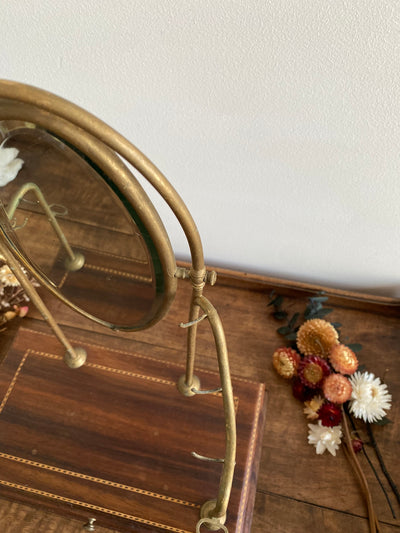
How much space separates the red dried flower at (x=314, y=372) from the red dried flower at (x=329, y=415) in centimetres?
A: 3

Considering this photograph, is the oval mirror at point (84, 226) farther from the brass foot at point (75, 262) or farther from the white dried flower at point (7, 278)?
the white dried flower at point (7, 278)

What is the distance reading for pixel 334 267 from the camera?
78cm

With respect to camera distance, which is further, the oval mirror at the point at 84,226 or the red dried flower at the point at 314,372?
the red dried flower at the point at 314,372

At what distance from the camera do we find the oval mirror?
313mm

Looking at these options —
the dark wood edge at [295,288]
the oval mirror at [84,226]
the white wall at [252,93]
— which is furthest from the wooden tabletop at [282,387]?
the oval mirror at [84,226]

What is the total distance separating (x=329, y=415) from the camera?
2.20 ft

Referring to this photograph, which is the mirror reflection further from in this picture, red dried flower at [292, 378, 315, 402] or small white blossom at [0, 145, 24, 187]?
red dried flower at [292, 378, 315, 402]

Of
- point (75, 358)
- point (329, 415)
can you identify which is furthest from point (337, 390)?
point (75, 358)

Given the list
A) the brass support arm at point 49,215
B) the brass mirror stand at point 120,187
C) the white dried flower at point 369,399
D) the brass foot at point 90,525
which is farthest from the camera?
the white dried flower at point 369,399

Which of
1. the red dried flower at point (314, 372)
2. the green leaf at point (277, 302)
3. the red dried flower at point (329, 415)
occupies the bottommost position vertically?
the red dried flower at point (329, 415)

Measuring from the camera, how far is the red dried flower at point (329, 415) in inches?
26.3

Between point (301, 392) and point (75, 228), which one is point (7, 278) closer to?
point (75, 228)

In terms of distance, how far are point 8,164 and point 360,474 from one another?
573 mm

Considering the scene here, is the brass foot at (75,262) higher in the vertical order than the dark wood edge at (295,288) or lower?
lower
